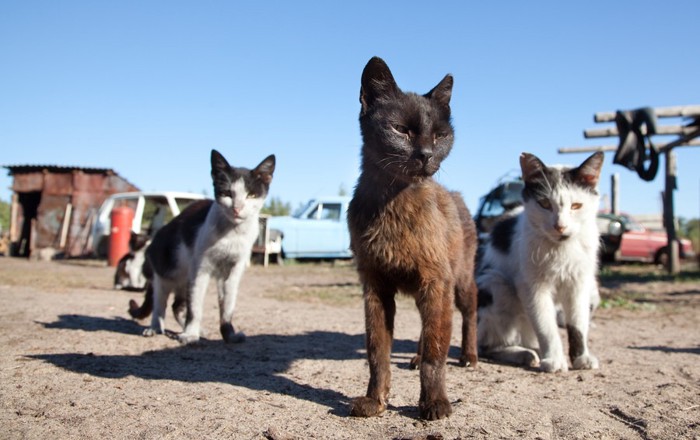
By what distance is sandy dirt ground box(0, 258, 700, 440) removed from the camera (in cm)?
267

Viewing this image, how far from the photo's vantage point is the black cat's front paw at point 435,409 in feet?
9.17

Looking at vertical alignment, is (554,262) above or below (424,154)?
below

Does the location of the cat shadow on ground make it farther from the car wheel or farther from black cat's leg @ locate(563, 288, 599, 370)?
the car wheel

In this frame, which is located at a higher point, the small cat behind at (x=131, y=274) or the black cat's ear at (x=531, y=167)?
the black cat's ear at (x=531, y=167)

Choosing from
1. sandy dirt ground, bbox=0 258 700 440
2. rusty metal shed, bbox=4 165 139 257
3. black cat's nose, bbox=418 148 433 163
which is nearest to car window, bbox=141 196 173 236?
rusty metal shed, bbox=4 165 139 257

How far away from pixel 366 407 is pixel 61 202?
2004 cm

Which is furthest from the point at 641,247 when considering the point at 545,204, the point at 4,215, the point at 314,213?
the point at 4,215

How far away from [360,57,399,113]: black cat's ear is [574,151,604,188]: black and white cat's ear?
186 centimetres

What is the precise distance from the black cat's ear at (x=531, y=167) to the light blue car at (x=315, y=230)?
12562 mm

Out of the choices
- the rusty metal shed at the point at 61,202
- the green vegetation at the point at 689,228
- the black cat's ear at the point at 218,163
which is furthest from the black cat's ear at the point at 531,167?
the green vegetation at the point at 689,228

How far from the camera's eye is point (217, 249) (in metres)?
5.08

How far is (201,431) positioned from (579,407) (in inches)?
80.6

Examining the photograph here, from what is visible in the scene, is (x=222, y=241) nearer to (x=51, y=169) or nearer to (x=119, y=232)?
(x=119, y=232)

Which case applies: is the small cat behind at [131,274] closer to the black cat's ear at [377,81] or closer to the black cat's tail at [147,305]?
the black cat's tail at [147,305]
